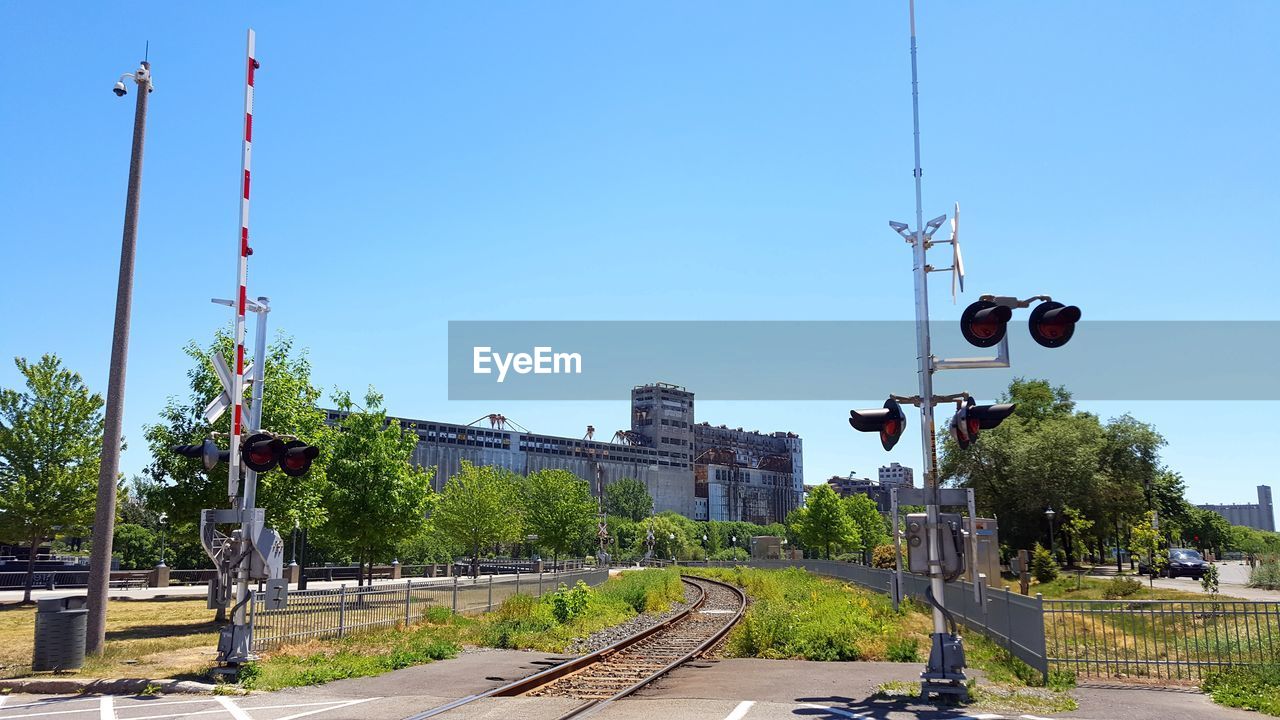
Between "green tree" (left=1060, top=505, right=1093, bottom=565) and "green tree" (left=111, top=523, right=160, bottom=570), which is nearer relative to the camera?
"green tree" (left=1060, top=505, right=1093, bottom=565)

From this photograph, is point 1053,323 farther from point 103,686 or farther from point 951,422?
point 103,686

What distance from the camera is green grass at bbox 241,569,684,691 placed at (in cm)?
1508

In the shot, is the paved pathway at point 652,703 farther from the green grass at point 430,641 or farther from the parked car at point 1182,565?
the parked car at point 1182,565

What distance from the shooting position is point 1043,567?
47469mm

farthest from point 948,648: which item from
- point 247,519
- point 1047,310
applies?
point 247,519

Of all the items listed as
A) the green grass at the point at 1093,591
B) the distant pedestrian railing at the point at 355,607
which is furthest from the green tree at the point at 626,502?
the distant pedestrian railing at the point at 355,607

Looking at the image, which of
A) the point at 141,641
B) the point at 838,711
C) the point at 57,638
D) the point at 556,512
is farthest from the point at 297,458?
the point at 556,512

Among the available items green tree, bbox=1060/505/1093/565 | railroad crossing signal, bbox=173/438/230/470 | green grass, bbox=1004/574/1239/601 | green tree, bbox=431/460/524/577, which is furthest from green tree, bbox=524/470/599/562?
railroad crossing signal, bbox=173/438/230/470

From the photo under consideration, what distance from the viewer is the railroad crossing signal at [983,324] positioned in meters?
12.1

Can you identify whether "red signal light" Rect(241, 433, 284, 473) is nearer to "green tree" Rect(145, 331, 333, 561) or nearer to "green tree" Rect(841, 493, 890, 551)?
"green tree" Rect(145, 331, 333, 561)

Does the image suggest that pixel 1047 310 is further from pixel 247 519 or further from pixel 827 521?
pixel 827 521

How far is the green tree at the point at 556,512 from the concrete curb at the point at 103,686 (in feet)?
192

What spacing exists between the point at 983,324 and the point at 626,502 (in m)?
145

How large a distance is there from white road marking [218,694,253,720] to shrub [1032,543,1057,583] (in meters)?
43.8
